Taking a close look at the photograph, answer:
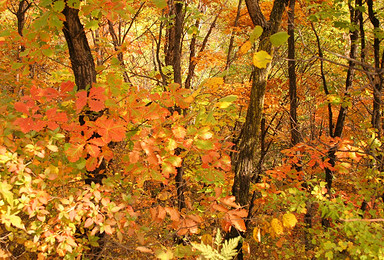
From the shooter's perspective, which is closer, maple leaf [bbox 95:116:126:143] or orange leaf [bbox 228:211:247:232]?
maple leaf [bbox 95:116:126:143]

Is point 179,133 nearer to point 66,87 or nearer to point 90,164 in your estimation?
point 90,164

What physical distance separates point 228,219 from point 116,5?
6.46 ft

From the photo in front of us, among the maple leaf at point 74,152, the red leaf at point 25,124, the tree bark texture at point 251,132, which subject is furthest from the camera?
the tree bark texture at point 251,132

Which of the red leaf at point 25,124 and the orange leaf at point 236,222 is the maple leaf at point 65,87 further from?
the orange leaf at point 236,222

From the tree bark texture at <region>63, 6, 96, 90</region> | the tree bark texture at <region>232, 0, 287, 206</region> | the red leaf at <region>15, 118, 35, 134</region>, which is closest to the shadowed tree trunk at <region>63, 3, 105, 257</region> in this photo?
the tree bark texture at <region>63, 6, 96, 90</region>

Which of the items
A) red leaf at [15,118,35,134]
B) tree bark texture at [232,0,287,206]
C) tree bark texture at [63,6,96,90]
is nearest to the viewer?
red leaf at [15,118,35,134]

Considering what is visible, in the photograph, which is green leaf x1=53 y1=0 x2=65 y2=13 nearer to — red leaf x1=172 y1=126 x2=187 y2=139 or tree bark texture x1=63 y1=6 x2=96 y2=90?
tree bark texture x1=63 y1=6 x2=96 y2=90

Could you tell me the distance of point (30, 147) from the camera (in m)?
1.87

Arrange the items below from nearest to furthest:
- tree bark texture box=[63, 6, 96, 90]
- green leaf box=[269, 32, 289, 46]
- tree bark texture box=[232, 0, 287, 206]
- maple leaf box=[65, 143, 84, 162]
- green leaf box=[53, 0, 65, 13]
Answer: green leaf box=[269, 32, 289, 46] < maple leaf box=[65, 143, 84, 162] < green leaf box=[53, 0, 65, 13] < tree bark texture box=[63, 6, 96, 90] < tree bark texture box=[232, 0, 287, 206]

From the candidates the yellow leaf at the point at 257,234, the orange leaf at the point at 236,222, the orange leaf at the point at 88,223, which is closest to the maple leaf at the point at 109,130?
the orange leaf at the point at 88,223

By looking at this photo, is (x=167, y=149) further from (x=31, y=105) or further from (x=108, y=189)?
(x=31, y=105)

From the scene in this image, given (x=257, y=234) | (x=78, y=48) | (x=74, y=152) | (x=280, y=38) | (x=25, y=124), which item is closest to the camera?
(x=280, y=38)

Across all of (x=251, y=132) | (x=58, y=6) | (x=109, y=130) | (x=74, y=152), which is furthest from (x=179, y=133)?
(x=251, y=132)

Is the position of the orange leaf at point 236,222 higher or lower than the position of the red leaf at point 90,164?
lower
